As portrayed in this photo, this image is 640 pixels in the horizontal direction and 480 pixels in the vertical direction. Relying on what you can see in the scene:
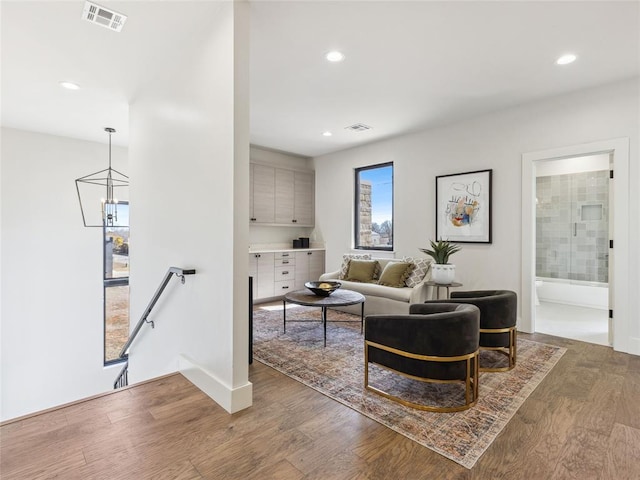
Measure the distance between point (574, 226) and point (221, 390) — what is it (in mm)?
6330

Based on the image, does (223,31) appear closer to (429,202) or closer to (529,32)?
(529,32)

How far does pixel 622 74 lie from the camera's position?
10.5 feet

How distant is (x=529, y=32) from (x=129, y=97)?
13.0ft

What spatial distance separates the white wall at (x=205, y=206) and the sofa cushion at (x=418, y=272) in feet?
9.80

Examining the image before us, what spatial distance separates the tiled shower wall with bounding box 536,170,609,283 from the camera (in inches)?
215

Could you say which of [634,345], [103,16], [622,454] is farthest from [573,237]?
[103,16]

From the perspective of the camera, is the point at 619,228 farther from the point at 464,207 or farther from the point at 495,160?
the point at 464,207

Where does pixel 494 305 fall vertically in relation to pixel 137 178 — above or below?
below

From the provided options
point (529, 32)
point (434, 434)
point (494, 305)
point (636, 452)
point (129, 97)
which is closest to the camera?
point (636, 452)

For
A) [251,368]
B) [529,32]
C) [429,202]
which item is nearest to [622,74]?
[529,32]

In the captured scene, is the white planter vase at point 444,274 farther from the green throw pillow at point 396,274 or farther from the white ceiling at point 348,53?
the white ceiling at point 348,53

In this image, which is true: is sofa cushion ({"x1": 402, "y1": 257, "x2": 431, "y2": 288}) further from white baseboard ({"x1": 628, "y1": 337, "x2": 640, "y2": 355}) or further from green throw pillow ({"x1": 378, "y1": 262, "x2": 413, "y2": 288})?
white baseboard ({"x1": 628, "y1": 337, "x2": 640, "y2": 355})

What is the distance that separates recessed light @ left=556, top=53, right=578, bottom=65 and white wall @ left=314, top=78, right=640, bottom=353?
2.67 ft

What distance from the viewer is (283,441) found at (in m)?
1.86
